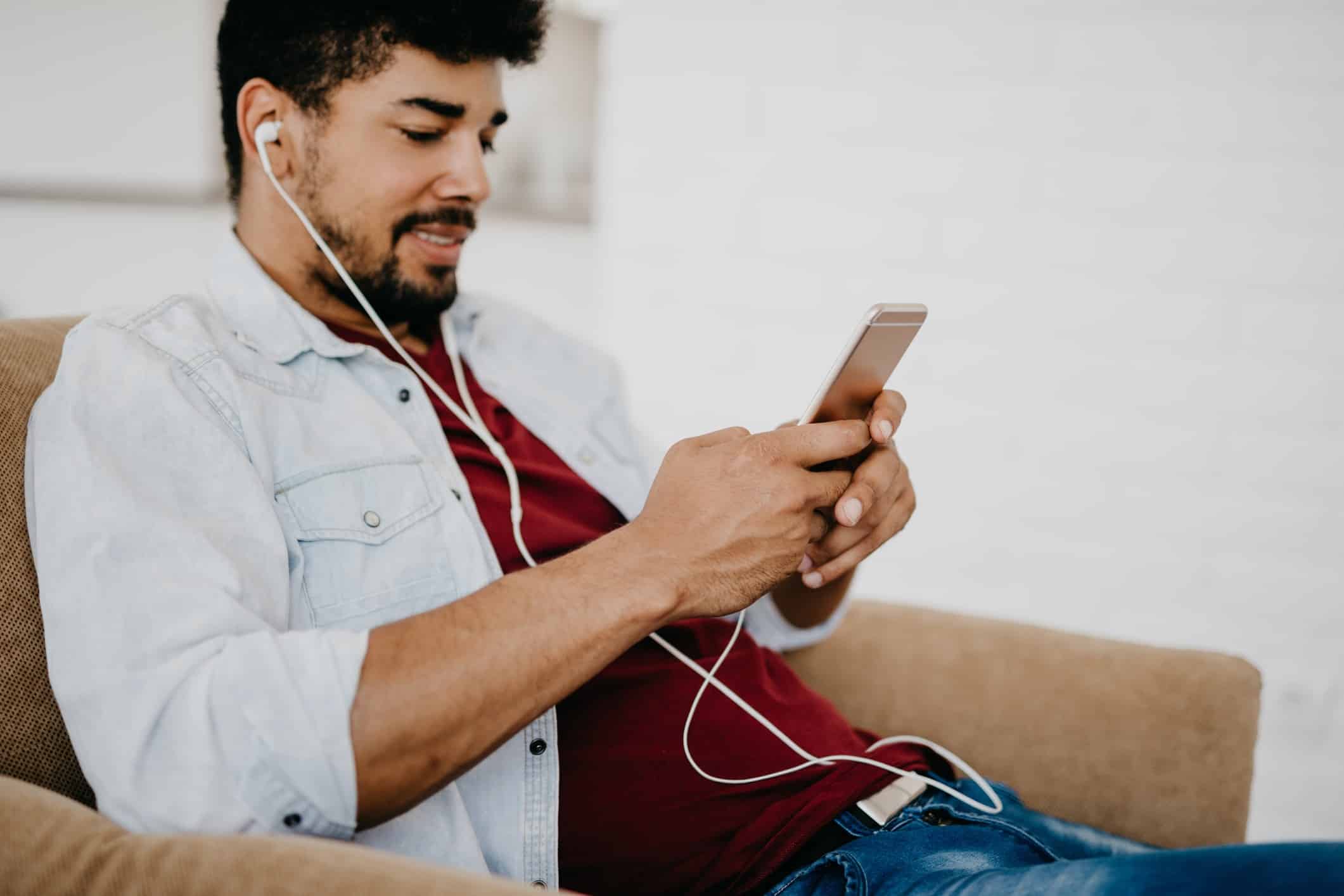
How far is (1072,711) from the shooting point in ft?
3.92

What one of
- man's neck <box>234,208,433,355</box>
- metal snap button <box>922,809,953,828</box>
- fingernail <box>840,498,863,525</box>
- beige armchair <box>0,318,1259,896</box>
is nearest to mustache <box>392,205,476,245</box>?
man's neck <box>234,208,433,355</box>

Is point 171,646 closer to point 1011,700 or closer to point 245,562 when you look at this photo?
point 245,562

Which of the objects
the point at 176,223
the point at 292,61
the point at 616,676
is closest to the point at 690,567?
the point at 616,676

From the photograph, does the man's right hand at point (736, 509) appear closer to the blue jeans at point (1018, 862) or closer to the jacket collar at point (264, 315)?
the blue jeans at point (1018, 862)

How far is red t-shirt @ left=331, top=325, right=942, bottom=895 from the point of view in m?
0.92

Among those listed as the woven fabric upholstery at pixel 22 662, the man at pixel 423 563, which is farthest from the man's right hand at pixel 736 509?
the woven fabric upholstery at pixel 22 662

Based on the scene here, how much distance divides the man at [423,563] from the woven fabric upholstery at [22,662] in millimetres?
39

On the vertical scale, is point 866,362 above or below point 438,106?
below

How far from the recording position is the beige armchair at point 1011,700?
2.64ft

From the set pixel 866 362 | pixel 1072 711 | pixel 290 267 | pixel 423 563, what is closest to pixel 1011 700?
pixel 1072 711

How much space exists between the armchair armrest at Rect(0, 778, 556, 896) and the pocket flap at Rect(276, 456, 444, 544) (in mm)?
321

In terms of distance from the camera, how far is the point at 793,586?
1239mm

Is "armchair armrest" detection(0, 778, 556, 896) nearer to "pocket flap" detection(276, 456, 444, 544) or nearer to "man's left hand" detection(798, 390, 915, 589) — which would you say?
"pocket flap" detection(276, 456, 444, 544)

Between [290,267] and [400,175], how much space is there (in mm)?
172
